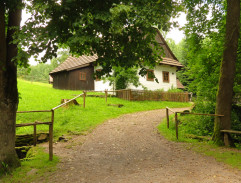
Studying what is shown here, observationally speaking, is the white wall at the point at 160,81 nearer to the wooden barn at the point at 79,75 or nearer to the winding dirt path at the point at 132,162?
the wooden barn at the point at 79,75

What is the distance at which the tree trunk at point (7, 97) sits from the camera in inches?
222

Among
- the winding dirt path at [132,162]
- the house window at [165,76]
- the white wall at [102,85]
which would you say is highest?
the house window at [165,76]

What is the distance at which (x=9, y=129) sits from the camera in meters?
5.75

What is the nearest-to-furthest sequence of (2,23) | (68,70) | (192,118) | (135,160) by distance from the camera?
(2,23) → (135,160) → (192,118) → (68,70)

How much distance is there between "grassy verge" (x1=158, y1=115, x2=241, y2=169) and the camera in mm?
6332

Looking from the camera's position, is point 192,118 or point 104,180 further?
point 192,118

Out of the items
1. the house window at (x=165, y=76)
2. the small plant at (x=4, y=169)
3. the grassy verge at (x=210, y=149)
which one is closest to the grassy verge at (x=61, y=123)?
the small plant at (x=4, y=169)

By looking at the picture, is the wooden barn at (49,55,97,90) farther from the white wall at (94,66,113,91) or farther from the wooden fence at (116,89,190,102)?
the wooden fence at (116,89,190,102)

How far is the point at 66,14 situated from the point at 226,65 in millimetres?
6064

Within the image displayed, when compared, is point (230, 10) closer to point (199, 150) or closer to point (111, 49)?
point (111, 49)

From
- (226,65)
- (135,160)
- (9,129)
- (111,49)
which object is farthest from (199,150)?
(9,129)

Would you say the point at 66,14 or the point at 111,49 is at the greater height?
the point at 66,14

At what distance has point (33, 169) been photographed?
5.83 meters

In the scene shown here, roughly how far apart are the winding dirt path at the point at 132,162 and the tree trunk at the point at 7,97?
4.58ft
